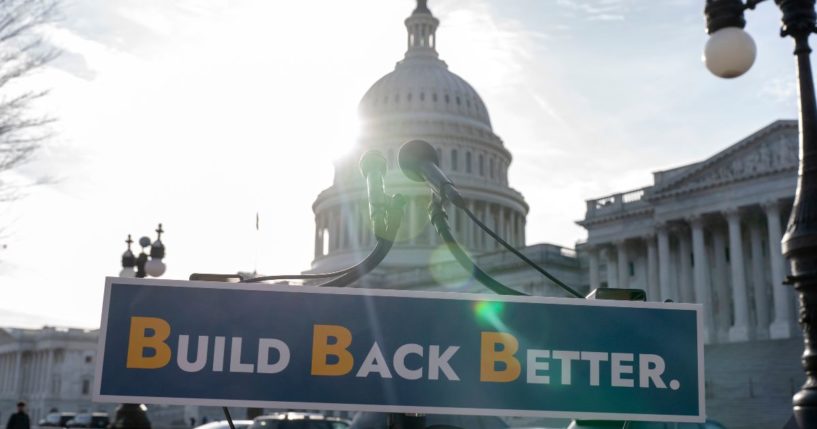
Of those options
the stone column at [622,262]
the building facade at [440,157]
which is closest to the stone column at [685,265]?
the stone column at [622,262]

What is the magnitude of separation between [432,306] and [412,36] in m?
128

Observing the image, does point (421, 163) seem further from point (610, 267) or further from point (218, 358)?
point (610, 267)

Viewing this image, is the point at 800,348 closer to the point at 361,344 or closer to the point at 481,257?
the point at 481,257

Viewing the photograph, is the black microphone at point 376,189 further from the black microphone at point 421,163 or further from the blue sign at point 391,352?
the blue sign at point 391,352

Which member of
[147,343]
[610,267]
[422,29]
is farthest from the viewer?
[422,29]

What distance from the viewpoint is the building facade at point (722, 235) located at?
187 ft

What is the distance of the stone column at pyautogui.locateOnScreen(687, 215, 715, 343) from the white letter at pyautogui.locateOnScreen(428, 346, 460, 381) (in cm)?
6191

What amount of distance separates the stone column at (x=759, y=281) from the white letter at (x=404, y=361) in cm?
6013

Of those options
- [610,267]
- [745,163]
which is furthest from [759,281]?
[610,267]

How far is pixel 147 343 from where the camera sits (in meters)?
2.90

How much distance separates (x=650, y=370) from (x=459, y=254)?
76cm

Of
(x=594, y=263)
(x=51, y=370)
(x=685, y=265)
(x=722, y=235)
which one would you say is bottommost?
(x=51, y=370)

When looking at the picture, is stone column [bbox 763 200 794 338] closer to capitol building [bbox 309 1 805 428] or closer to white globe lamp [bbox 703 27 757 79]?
capitol building [bbox 309 1 805 428]

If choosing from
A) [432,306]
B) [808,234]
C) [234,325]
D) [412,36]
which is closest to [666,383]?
[432,306]
